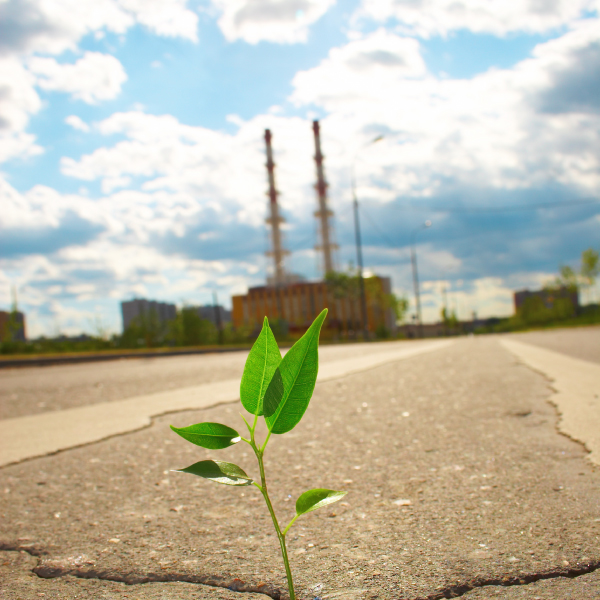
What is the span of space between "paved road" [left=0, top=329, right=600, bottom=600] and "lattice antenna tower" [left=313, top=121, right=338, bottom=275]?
5665cm

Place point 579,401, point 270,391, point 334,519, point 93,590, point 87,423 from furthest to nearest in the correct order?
point 87,423 → point 579,401 → point 334,519 → point 93,590 → point 270,391

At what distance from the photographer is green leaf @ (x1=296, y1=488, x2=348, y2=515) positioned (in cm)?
75

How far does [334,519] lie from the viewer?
1.69m

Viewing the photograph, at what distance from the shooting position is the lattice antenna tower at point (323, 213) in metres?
60.8

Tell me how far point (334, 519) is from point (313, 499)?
3.31 feet

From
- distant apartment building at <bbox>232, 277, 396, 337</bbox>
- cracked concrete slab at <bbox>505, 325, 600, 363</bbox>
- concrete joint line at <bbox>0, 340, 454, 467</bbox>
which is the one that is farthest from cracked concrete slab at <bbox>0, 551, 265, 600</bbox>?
distant apartment building at <bbox>232, 277, 396, 337</bbox>

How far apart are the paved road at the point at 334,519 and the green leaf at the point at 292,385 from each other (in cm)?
65

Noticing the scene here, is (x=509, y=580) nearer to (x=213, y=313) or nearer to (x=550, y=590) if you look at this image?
(x=550, y=590)

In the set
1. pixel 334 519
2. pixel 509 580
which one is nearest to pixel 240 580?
pixel 334 519

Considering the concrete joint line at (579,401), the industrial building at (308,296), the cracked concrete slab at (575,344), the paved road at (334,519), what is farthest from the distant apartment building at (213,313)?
the paved road at (334,519)

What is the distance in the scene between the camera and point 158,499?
6.57 feet

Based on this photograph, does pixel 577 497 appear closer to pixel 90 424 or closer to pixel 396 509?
pixel 396 509

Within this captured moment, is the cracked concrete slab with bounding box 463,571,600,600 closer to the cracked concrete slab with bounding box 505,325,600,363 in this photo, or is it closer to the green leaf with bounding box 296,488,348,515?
the green leaf with bounding box 296,488,348,515

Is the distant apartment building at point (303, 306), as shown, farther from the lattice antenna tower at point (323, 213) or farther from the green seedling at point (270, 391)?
the green seedling at point (270, 391)
